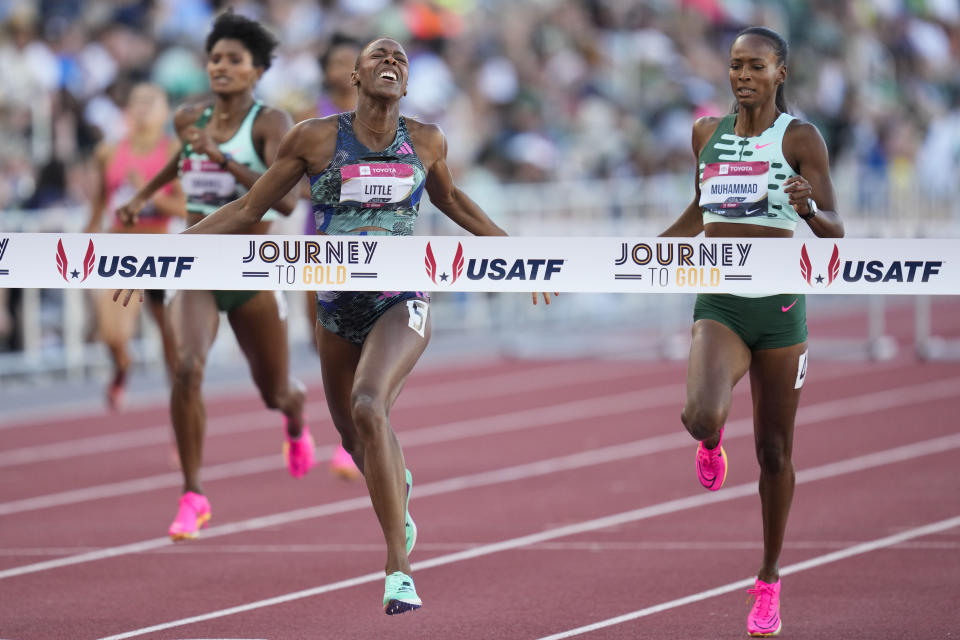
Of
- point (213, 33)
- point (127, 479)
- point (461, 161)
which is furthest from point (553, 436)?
point (461, 161)

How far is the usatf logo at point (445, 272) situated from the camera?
21.1 ft

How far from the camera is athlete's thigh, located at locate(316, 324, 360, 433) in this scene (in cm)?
671

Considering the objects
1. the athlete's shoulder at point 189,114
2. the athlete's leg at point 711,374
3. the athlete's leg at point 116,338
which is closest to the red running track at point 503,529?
the athlete's leg at point 116,338

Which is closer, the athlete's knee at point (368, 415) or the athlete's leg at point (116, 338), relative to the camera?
the athlete's knee at point (368, 415)

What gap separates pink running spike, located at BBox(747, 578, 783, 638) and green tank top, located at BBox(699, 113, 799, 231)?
4.73 ft

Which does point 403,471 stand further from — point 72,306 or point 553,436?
point 72,306

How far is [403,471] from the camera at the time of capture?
6.34m

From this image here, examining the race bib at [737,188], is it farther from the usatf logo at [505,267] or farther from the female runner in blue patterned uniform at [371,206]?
the female runner in blue patterned uniform at [371,206]

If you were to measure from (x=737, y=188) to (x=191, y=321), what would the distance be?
3067 millimetres

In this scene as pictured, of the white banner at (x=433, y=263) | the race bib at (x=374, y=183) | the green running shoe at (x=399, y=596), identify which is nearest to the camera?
the green running shoe at (x=399, y=596)

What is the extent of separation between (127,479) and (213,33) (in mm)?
3794

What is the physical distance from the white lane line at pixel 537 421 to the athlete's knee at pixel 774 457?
5236mm

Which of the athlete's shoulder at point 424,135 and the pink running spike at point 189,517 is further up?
the athlete's shoulder at point 424,135

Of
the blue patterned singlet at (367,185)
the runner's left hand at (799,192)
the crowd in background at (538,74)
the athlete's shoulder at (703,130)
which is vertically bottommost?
the runner's left hand at (799,192)
